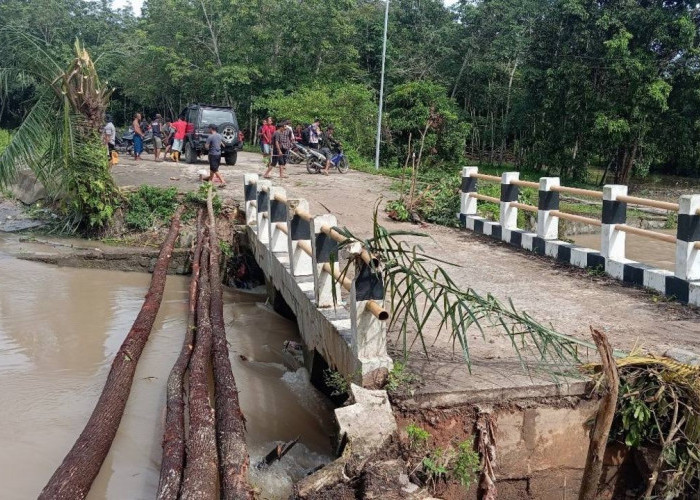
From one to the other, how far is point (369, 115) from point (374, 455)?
81.7 feet

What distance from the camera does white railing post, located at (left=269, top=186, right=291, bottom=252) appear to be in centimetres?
877

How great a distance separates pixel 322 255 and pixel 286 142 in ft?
41.5

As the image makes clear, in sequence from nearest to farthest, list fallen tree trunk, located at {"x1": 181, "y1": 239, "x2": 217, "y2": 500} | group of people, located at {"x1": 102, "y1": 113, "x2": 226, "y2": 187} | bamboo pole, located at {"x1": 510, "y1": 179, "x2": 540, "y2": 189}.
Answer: fallen tree trunk, located at {"x1": 181, "y1": 239, "x2": 217, "y2": 500}, bamboo pole, located at {"x1": 510, "y1": 179, "x2": 540, "y2": 189}, group of people, located at {"x1": 102, "y1": 113, "x2": 226, "y2": 187}

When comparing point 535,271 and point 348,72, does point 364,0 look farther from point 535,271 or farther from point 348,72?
point 535,271

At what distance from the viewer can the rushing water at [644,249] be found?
15.1 m

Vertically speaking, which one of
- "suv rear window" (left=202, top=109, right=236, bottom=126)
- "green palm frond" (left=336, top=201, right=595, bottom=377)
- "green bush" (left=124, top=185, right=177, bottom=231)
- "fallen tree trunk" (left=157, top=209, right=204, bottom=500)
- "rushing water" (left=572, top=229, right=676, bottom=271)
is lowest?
"rushing water" (left=572, top=229, right=676, bottom=271)

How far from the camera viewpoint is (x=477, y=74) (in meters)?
33.8

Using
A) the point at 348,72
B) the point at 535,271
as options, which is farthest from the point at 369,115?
the point at 535,271

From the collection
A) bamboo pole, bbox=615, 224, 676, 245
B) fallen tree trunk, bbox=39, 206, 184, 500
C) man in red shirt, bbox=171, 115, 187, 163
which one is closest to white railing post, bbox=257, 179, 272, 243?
fallen tree trunk, bbox=39, 206, 184, 500

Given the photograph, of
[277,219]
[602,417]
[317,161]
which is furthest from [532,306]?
[317,161]

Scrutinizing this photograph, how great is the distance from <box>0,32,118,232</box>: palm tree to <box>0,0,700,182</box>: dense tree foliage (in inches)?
327

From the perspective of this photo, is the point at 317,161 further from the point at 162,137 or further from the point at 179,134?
the point at 162,137

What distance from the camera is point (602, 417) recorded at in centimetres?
368

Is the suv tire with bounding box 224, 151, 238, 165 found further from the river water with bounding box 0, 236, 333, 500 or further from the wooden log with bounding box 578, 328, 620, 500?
the wooden log with bounding box 578, 328, 620, 500
